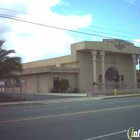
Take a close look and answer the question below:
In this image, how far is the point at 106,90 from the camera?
1382 inches

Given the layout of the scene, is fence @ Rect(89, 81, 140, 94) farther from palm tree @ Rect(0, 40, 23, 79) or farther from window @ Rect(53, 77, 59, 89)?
palm tree @ Rect(0, 40, 23, 79)

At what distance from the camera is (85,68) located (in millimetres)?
45938

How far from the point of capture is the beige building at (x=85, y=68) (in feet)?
140

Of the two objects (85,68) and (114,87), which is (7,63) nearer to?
(114,87)

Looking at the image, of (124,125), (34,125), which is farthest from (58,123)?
(124,125)

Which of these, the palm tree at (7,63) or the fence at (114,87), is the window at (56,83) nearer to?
the fence at (114,87)

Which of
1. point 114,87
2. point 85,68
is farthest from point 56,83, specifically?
point 114,87

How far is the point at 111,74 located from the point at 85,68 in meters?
7.81

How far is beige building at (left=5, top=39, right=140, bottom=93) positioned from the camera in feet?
140

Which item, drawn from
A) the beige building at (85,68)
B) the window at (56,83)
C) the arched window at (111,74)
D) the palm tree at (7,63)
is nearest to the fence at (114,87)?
the beige building at (85,68)

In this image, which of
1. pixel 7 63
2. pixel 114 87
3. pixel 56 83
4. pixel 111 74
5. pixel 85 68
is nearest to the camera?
pixel 7 63

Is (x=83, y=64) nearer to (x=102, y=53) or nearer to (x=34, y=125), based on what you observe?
(x=102, y=53)

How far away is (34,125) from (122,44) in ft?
140

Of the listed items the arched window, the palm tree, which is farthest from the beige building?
the palm tree
